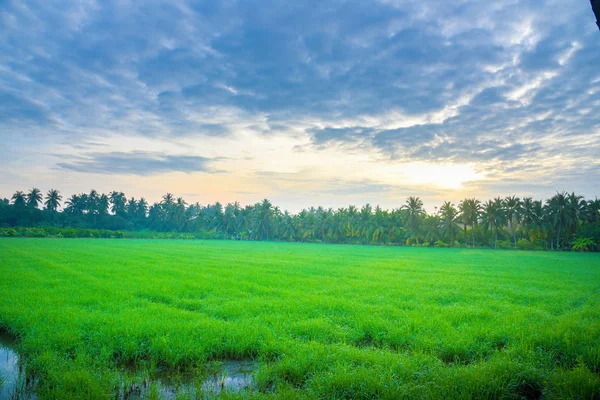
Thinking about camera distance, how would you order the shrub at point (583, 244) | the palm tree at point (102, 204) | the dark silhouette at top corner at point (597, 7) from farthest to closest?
the palm tree at point (102, 204)
the shrub at point (583, 244)
the dark silhouette at top corner at point (597, 7)

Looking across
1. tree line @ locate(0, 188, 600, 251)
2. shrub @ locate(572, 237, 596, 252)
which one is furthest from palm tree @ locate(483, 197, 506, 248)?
shrub @ locate(572, 237, 596, 252)

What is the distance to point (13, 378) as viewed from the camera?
588 cm

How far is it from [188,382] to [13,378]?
320 centimetres

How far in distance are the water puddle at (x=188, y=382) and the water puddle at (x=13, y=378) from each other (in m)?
1.49

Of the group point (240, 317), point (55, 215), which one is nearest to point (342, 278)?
point (240, 317)

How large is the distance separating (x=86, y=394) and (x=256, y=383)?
Answer: 2.70 meters

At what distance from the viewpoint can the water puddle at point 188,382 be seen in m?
5.38

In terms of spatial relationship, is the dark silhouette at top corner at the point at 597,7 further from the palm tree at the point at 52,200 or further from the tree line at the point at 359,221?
the palm tree at the point at 52,200

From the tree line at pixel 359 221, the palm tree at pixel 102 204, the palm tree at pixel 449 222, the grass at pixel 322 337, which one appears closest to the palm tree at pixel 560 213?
the tree line at pixel 359 221

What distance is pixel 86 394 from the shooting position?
5039 mm

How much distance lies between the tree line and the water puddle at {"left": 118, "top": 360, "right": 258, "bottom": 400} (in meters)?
69.9

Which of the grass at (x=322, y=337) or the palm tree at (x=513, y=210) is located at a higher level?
the palm tree at (x=513, y=210)

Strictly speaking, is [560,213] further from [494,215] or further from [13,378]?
[13,378]

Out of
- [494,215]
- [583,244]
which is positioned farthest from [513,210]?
[583,244]
